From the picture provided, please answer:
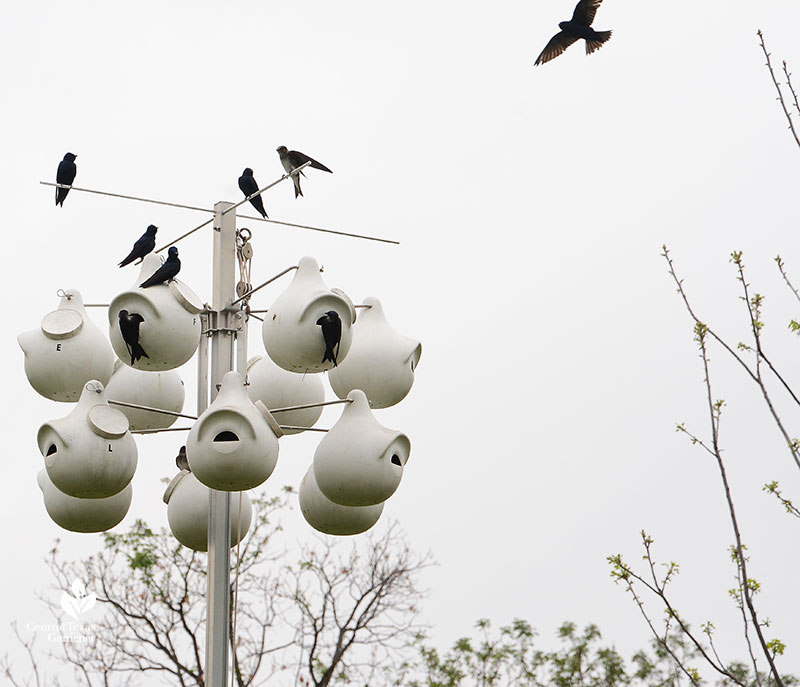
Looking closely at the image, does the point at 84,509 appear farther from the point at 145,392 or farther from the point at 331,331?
the point at 331,331

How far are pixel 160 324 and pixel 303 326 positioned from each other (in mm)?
456

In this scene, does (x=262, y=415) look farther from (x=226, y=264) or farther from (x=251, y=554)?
(x=251, y=554)

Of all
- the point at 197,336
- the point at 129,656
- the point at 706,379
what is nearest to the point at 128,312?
the point at 197,336

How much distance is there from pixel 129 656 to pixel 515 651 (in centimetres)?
344

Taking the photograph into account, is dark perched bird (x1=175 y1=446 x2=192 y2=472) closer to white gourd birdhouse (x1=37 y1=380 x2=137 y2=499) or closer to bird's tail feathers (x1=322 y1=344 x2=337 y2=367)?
white gourd birdhouse (x1=37 y1=380 x2=137 y2=499)

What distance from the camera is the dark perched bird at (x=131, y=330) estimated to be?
4.01 metres

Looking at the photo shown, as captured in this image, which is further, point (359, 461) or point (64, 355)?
point (64, 355)

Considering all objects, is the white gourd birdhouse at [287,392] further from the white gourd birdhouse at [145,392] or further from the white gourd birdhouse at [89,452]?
the white gourd birdhouse at [89,452]

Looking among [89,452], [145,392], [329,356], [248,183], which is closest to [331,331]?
[329,356]

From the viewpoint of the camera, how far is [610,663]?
12250 millimetres

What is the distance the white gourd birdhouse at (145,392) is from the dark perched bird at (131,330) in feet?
2.05

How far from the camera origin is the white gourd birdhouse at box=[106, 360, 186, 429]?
15.2 feet

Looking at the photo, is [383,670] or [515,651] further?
[515,651]

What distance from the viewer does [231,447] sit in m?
3.72
